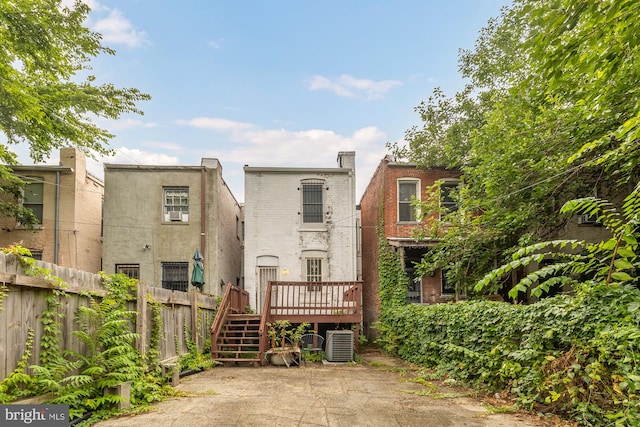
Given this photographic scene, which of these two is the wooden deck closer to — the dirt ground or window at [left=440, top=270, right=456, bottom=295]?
the dirt ground

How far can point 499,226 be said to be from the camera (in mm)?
10742

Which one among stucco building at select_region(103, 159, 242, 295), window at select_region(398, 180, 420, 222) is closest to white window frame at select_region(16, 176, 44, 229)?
stucco building at select_region(103, 159, 242, 295)

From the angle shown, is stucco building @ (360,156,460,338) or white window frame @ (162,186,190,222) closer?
stucco building @ (360,156,460,338)

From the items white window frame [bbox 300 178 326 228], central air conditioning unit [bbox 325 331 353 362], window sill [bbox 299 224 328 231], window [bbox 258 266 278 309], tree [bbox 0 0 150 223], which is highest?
tree [bbox 0 0 150 223]

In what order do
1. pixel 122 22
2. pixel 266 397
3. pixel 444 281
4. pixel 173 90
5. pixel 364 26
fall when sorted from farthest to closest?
pixel 444 281, pixel 173 90, pixel 364 26, pixel 122 22, pixel 266 397

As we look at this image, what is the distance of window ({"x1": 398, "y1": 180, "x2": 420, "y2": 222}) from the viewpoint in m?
15.9

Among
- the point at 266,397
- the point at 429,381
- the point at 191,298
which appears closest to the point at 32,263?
the point at 266,397

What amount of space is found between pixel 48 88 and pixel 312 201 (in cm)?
976

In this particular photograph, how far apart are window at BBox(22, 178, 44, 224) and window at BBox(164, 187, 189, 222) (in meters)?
4.48

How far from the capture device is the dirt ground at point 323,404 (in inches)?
208

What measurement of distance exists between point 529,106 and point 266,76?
8805 millimetres

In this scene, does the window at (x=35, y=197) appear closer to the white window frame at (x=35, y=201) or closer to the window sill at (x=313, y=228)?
the white window frame at (x=35, y=201)

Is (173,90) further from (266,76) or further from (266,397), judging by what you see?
(266,397)

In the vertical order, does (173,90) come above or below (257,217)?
above
